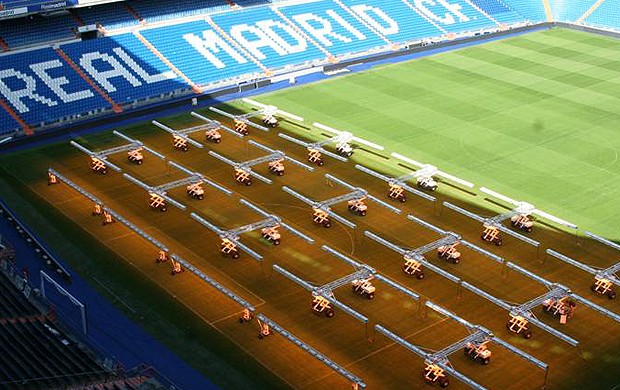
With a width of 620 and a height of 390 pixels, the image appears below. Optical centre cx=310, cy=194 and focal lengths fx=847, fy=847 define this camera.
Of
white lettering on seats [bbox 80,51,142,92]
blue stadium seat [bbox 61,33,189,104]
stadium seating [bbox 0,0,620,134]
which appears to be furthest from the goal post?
white lettering on seats [bbox 80,51,142,92]

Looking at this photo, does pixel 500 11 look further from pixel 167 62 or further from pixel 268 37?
pixel 167 62

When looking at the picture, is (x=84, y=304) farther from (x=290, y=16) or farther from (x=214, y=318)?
(x=290, y=16)

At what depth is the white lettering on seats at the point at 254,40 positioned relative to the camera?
8950 centimetres

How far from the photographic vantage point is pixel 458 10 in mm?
105875

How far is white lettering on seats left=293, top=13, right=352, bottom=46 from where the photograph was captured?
94312 millimetres

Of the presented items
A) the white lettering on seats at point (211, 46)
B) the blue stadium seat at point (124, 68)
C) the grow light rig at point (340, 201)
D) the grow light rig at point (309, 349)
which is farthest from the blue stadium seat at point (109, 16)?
the grow light rig at point (309, 349)

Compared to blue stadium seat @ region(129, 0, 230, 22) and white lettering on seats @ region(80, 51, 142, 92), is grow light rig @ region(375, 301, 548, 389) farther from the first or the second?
blue stadium seat @ region(129, 0, 230, 22)

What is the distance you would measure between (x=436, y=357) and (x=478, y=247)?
13799mm

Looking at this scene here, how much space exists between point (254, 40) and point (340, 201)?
38.5m

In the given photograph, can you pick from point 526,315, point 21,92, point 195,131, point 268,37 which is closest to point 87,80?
point 21,92

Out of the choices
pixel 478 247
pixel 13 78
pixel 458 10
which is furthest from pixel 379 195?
pixel 458 10

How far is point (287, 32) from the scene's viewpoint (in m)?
93.4

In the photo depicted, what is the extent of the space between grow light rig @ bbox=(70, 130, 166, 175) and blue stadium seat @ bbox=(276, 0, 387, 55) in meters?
32.8

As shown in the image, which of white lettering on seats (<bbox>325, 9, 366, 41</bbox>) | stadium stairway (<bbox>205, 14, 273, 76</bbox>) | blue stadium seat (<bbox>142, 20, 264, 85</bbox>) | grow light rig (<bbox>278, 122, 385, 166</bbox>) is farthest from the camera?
white lettering on seats (<bbox>325, 9, 366, 41</bbox>)
